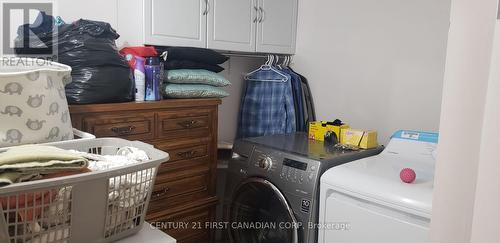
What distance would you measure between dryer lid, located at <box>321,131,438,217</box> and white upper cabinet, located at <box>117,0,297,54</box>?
1129 millimetres

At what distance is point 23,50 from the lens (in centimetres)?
155

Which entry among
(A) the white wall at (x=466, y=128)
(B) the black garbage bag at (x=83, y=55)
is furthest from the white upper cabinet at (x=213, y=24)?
(A) the white wall at (x=466, y=128)

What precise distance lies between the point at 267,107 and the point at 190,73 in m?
0.85

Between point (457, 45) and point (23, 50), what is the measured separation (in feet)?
5.40

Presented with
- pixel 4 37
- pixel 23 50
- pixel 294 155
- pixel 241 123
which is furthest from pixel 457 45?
pixel 241 123

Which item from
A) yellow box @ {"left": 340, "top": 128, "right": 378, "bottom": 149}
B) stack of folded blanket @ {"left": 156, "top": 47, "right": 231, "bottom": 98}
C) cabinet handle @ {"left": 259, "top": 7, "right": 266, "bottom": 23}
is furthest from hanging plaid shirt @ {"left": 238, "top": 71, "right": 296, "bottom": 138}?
stack of folded blanket @ {"left": 156, "top": 47, "right": 231, "bottom": 98}

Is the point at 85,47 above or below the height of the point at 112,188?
above

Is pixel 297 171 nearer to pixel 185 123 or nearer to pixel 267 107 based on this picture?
pixel 185 123

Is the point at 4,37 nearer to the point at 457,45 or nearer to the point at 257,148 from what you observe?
the point at 257,148

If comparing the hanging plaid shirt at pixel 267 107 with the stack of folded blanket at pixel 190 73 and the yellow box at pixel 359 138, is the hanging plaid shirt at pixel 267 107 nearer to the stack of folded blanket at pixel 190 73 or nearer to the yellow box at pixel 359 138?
the yellow box at pixel 359 138

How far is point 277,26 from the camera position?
2.71 meters

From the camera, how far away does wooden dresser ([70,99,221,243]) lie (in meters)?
1.70

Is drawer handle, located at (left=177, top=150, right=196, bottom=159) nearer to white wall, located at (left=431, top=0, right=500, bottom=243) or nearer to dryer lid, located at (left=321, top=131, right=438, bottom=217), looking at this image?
dryer lid, located at (left=321, top=131, right=438, bottom=217)

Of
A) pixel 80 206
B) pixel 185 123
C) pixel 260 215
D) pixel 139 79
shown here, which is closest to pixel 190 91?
pixel 185 123
